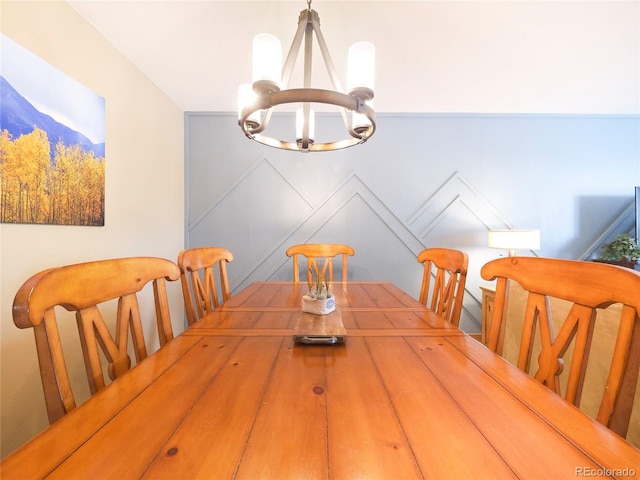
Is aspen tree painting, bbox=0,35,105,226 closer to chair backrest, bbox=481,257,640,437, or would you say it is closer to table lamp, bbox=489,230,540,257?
chair backrest, bbox=481,257,640,437

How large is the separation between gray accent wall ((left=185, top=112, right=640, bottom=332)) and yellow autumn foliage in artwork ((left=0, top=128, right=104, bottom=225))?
1.12 meters

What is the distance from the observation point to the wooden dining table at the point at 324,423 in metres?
0.37

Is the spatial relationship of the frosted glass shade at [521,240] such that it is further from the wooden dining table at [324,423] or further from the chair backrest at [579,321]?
the wooden dining table at [324,423]

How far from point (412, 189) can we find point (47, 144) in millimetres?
2688

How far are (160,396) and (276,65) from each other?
98 cm

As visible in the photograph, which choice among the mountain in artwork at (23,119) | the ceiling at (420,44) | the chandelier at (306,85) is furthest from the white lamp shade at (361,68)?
the mountain in artwork at (23,119)

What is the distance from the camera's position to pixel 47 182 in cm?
128

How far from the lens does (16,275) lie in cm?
117

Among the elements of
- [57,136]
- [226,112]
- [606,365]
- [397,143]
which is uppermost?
[226,112]

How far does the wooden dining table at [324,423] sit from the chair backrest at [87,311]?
92mm

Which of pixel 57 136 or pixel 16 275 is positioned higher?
pixel 57 136

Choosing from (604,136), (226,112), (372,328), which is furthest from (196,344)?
(604,136)

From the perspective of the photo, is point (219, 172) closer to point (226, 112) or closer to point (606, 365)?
point (226, 112)

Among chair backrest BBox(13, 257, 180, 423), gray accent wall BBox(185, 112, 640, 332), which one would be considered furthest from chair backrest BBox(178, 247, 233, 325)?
gray accent wall BBox(185, 112, 640, 332)
